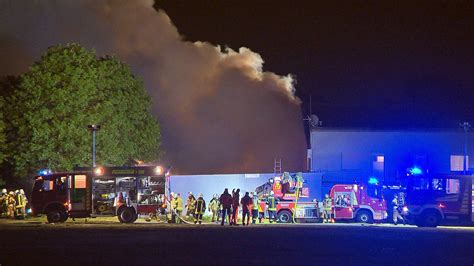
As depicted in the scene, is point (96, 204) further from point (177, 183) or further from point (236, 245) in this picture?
point (236, 245)

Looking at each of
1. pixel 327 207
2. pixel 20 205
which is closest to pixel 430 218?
pixel 327 207

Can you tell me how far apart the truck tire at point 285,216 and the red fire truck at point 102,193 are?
5.76m

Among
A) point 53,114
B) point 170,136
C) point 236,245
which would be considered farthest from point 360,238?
point 170,136

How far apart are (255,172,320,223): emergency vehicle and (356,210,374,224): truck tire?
2041 mm

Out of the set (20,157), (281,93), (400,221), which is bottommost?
(400,221)

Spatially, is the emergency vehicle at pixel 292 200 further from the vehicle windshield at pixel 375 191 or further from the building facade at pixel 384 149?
the building facade at pixel 384 149

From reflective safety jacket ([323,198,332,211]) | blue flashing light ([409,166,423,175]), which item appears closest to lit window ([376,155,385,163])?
reflective safety jacket ([323,198,332,211])

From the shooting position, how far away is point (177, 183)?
4384 cm

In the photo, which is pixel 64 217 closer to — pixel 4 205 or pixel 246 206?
pixel 4 205

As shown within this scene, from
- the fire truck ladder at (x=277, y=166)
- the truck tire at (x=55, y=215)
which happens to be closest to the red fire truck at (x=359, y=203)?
the truck tire at (x=55, y=215)

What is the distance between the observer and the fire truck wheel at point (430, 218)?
34969 millimetres

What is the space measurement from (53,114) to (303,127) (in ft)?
61.8

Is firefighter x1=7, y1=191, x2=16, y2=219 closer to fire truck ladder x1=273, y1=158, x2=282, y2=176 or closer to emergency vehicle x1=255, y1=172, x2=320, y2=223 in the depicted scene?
emergency vehicle x1=255, y1=172, x2=320, y2=223

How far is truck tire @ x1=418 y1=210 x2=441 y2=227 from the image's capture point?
35.0 meters
